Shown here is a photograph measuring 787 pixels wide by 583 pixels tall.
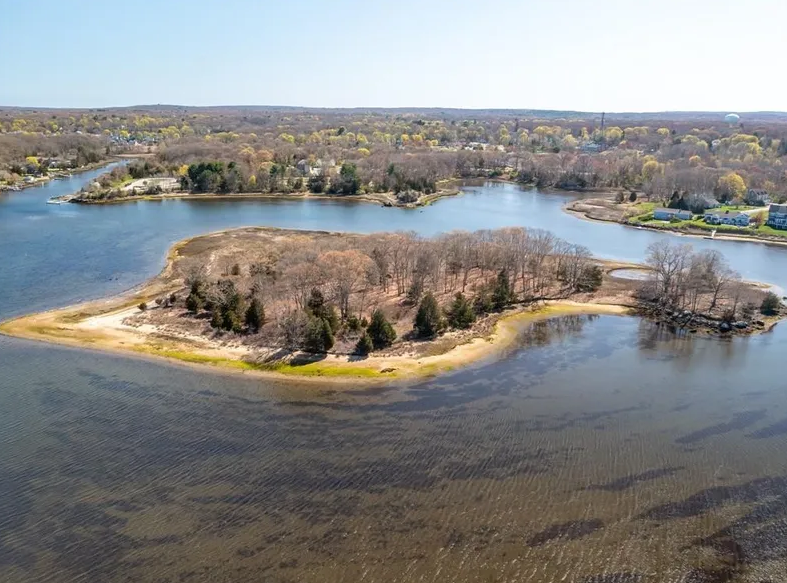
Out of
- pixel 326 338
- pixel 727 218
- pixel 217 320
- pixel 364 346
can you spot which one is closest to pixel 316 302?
pixel 326 338

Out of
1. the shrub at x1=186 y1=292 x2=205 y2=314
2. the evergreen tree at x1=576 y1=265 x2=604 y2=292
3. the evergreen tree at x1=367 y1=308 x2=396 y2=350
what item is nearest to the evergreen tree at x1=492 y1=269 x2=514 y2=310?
the evergreen tree at x1=576 y1=265 x2=604 y2=292

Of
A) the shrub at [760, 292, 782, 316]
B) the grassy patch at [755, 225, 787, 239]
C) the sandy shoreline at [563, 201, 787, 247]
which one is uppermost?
the grassy patch at [755, 225, 787, 239]

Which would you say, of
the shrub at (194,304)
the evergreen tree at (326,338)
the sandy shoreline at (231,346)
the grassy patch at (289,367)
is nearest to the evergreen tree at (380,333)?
the sandy shoreline at (231,346)

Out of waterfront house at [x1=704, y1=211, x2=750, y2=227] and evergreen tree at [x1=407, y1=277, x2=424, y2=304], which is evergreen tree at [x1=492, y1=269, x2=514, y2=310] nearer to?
evergreen tree at [x1=407, y1=277, x2=424, y2=304]

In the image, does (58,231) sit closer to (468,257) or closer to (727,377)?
(468,257)

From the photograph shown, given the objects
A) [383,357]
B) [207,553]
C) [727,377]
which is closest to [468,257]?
[383,357]
